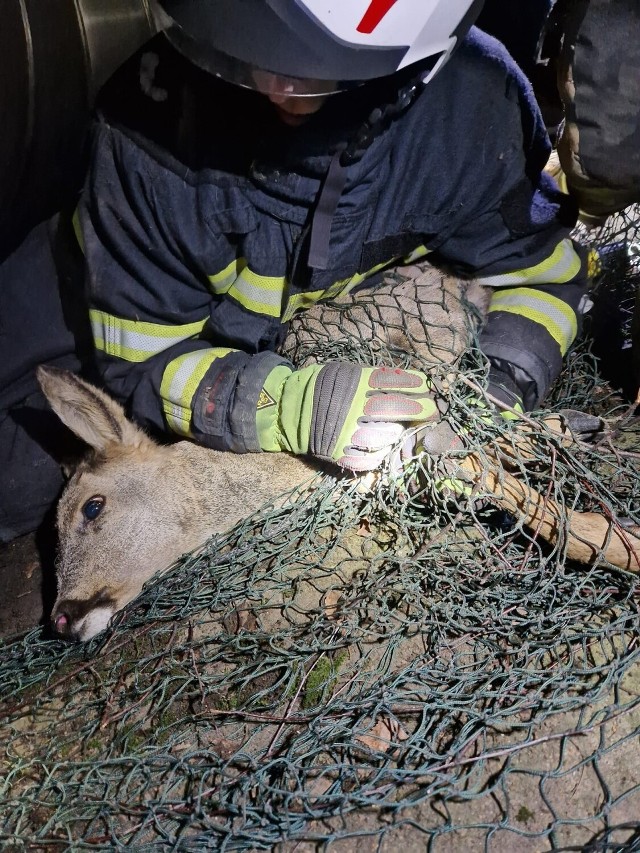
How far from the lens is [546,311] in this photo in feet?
11.2

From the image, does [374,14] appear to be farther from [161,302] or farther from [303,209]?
[161,302]

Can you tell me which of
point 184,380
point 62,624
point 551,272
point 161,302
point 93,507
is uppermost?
point 551,272

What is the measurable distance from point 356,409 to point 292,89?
1159 millimetres

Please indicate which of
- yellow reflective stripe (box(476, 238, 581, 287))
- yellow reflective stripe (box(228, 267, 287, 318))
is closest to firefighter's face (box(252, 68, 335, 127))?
yellow reflective stripe (box(228, 267, 287, 318))

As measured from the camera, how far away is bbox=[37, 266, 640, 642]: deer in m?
3.18

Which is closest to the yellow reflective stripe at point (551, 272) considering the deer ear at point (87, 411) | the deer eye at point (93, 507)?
the deer ear at point (87, 411)

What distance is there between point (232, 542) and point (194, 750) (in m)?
0.89

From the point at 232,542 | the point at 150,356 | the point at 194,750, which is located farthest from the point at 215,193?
the point at 194,750

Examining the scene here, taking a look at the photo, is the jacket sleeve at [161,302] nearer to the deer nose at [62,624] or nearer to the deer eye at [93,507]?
the deer eye at [93,507]

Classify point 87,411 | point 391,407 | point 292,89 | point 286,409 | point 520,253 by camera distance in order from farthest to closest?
1. point 520,253
2. point 87,411
3. point 286,409
4. point 391,407
5. point 292,89

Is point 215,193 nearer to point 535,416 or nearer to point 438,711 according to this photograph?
point 535,416

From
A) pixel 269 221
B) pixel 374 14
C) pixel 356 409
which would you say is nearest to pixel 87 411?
pixel 269 221

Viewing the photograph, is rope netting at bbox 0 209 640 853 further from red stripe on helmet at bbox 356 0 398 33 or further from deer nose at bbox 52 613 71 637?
red stripe on helmet at bbox 356 0 398 33

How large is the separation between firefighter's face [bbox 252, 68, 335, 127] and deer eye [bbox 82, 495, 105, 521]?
1.92m
